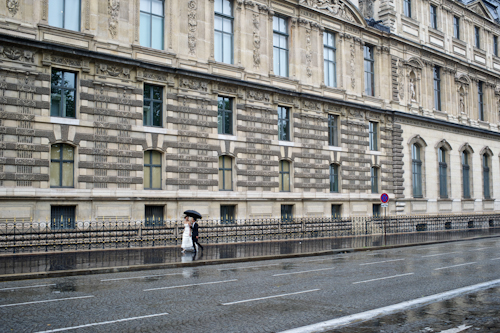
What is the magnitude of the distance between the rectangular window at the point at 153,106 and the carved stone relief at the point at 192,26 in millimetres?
3284

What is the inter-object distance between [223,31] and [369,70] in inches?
590

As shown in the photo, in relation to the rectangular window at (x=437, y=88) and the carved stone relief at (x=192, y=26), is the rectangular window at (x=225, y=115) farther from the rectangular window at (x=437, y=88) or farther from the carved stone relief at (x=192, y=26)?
the rectangular window at (x=437, y=88)

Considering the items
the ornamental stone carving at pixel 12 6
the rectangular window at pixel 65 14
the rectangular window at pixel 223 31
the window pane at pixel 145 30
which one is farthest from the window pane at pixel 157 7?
the ornamental stone carving at pixel 12 6

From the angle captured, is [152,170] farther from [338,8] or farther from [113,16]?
[338,8]

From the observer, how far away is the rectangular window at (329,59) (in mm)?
37344

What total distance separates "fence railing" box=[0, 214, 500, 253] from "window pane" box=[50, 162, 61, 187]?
6.58 feet

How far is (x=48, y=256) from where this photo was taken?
1998cm

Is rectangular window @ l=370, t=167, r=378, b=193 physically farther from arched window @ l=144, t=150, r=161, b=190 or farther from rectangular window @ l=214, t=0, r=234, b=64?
arched window @ l=144, t=150, r=161, b=190

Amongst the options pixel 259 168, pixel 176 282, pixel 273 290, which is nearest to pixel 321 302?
pixel 273 290

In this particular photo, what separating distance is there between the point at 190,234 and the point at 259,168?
9.79 meters

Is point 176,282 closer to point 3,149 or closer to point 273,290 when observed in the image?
point 273,290

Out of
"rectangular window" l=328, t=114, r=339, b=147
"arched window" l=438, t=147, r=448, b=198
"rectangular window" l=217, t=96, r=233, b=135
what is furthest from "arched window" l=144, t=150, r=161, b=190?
"arched window" l=438, t=147, r=448, b=198

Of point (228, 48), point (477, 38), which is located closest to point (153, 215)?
point (228, 48)

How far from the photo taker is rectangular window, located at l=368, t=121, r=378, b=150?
131ft
